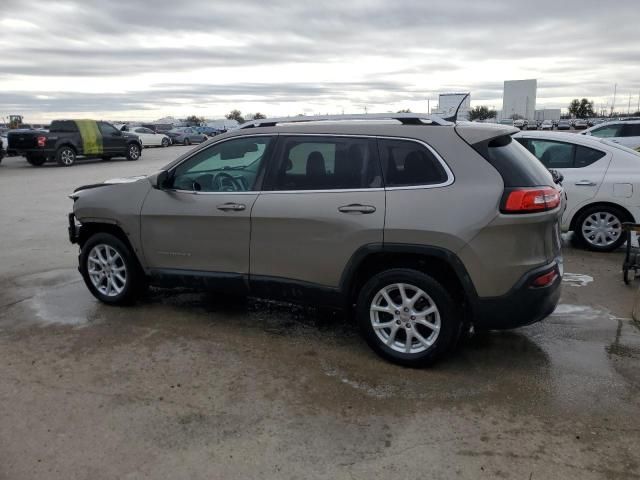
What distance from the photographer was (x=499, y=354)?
4.37 metres

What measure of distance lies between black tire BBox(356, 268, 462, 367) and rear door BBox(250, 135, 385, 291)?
0.27m

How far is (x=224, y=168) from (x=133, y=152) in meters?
21.9

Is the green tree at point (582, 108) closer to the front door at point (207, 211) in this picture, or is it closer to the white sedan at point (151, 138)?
the white sedan at point (151, 138)

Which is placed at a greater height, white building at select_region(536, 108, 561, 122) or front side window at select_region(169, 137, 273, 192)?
white building at select_region(536, 108, 561, 122)

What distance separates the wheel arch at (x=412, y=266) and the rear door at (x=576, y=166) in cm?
427

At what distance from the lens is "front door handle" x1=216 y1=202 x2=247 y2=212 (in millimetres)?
4539

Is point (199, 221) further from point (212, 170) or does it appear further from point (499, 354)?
point (499, 354)

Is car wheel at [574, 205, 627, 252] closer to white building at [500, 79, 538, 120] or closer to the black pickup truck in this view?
the black pickup truck

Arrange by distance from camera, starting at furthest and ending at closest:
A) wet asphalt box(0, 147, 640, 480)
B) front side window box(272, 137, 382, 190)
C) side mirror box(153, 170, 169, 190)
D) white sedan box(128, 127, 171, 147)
Answer: white sedan box(128, 127, 171, 147)
side mirror box(153, 170, 169, 190)
front side window box(272, 137, 382, 190)
wet asphalt box(0, 147, 640, 480)

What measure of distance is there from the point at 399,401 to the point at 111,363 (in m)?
2.14

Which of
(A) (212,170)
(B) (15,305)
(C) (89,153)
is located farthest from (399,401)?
(C) (89,153)

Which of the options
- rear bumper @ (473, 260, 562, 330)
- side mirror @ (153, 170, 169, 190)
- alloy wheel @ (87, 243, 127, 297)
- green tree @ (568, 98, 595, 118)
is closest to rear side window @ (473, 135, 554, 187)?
rear bumper @ (473, 260, 562, 330)

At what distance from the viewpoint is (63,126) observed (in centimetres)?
2209

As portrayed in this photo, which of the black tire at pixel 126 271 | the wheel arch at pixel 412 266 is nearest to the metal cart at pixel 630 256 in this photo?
the wheel arch at pixel 412 266
